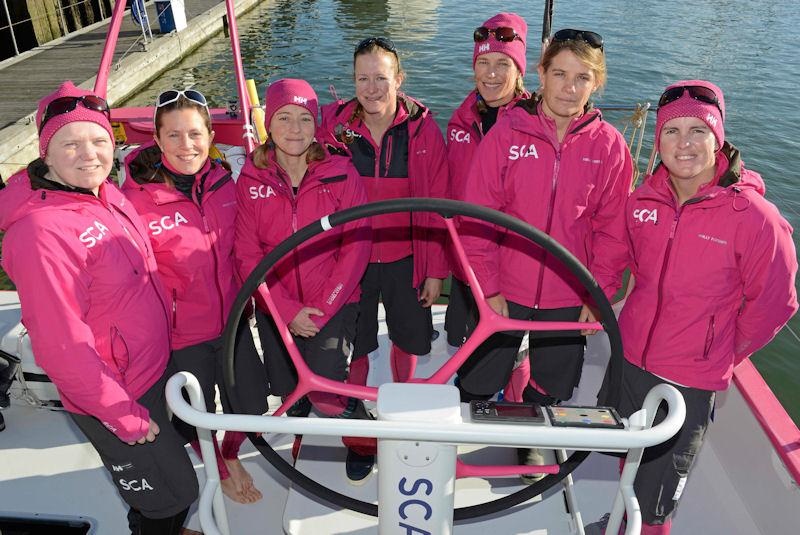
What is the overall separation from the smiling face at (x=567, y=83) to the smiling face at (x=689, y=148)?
27cm

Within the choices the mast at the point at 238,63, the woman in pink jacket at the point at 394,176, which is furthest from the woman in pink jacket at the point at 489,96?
the mast at the point at 238,63

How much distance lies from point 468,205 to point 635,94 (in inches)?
454

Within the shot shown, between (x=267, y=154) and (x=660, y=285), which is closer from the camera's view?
(x=660, y=285)

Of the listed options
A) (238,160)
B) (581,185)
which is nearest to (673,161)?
(581,185)

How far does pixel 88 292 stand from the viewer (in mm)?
1538

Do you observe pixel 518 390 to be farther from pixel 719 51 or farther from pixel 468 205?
pixel 719 51

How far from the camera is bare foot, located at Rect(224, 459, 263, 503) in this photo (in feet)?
7.61

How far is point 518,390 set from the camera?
7.95 feet

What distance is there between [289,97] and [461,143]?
2.42 ft

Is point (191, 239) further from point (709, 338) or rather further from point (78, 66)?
point (78, 66)

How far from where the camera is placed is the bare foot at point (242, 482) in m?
2.32

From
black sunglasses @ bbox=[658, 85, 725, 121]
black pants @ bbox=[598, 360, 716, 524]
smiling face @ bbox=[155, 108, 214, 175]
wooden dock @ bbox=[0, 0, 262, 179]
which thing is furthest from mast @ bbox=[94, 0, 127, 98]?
wooden dock @ bbox=[0, 0, 262, 179]

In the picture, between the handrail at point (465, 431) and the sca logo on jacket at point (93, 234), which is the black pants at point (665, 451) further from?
the sca logo on jacket at point (93, 234)

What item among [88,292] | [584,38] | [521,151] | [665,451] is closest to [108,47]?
[88,292]
